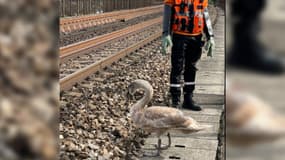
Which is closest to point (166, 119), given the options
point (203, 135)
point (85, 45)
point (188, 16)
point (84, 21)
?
point (203, 135)

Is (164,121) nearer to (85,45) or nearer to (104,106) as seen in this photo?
(104,106)

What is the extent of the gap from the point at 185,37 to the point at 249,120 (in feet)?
16.3

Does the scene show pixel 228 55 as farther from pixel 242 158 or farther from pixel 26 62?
pixel 26 62

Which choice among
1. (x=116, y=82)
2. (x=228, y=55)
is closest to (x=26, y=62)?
(x=228, y=55)

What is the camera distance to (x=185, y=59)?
5918 mm

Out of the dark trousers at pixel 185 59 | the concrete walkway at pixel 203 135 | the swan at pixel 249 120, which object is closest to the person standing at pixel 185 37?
the dark trousers at pixel 185 59

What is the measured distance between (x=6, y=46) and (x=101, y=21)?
20.5 meters

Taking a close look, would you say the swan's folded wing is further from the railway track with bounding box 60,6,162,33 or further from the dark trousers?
the railway track with bounding box 60,6,162,33

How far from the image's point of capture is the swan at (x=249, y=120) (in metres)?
0.53

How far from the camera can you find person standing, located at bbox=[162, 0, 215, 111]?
5223 millimetres

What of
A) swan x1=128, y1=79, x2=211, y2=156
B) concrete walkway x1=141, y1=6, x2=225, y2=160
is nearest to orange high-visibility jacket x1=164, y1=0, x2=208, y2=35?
concrete walkway x1=141, y1=6, x2=225, y2=160

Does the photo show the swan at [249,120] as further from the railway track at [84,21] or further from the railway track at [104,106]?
the railway track at [84,21]

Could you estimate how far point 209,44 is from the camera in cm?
564

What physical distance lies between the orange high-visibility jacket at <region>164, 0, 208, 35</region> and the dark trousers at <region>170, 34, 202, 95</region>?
0.09 m
